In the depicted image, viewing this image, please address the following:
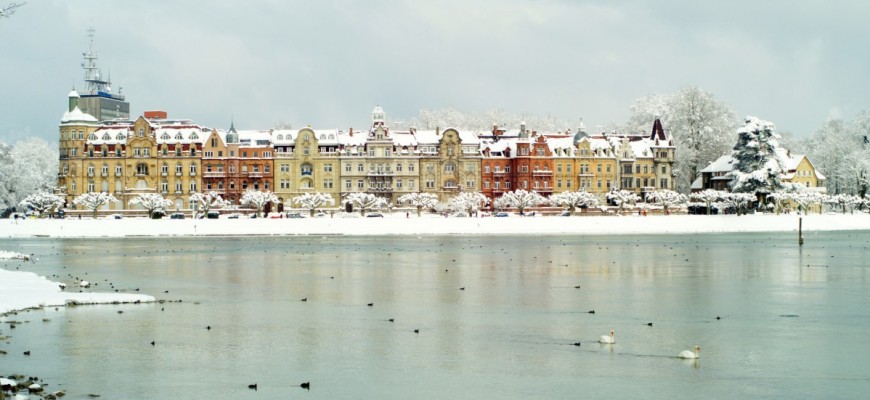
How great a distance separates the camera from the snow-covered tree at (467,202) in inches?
4141

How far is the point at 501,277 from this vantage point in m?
36.8

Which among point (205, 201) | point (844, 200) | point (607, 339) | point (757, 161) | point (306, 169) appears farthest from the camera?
point (306, 169)

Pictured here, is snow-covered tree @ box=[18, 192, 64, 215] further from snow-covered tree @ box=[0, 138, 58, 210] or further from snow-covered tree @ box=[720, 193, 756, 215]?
snow-covered tree @ box=[720, 193, 756, 215]

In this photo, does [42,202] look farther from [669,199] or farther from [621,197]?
[669,199]

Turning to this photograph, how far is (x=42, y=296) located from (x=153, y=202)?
7502 cm

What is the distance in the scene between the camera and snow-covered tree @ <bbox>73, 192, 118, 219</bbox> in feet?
339

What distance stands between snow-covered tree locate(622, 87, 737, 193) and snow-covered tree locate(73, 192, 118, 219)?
206ft

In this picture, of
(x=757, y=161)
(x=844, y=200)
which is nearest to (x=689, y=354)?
(x=757, y=161)

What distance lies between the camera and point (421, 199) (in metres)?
109

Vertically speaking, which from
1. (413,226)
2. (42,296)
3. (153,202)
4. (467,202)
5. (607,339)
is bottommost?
(607,339)

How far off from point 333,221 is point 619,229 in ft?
76.1

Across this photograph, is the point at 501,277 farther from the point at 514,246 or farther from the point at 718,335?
the point at 514,246

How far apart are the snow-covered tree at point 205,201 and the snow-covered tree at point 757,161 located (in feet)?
170

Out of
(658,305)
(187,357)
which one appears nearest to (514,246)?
(658,305)
